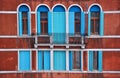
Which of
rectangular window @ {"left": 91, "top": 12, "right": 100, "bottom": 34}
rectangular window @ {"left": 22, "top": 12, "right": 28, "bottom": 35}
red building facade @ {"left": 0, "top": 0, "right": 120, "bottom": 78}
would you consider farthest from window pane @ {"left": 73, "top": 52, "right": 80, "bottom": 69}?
rectangular window @ {"left": 22, "top": 12, "right": 28, "bottom": 35}

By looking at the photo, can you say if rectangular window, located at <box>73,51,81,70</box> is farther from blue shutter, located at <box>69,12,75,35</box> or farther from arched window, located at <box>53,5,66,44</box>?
arched window, located at <box>53,5,66,44</box>

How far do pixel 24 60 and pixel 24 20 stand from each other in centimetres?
283

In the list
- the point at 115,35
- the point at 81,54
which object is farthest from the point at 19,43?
the point at 115,35

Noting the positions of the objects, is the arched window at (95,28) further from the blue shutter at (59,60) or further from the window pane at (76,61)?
the blue shutter at (59,60)

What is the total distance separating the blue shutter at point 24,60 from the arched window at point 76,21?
11.5 feet

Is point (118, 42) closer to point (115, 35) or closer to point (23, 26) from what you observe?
point (115, 35)

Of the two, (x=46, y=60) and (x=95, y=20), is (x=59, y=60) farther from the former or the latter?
(x=95, y=20)

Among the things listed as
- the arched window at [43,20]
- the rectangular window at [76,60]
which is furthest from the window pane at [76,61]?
the arched window at [43,20]

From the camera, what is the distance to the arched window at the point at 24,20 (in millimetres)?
23609

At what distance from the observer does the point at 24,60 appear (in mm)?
23734

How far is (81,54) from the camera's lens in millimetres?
23484

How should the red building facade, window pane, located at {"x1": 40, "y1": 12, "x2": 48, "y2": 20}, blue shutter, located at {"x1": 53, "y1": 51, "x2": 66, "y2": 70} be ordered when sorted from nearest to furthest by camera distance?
the red building facade → blue shutter, located at {"x1": 53, "y1": 51, "x2": 66, "y2": 70} → window pane, located at {"x1": 40, "y1": 12, "x2": 48, "y2": 20}

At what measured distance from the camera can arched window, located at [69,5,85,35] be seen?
23.5 meters

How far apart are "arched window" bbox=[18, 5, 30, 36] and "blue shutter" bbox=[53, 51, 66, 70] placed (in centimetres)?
256
